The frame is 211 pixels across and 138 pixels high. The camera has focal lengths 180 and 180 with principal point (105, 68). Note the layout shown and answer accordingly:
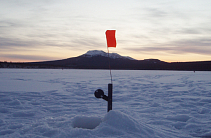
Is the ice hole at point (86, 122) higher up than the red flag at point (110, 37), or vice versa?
the red flag at point (110, 37)

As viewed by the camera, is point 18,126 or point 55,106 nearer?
point 18,126

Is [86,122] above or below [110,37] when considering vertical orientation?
below

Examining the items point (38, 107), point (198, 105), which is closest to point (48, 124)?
point (38, 107)

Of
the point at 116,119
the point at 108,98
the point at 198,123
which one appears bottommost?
the point at 198,123

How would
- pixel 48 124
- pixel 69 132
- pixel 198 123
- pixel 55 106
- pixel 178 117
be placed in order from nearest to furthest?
1. pixel 69 132
2. pixel 48 124
3. pixel 198 123
4. pixel 178 117
5. pixel 55 106

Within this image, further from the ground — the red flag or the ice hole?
the red flag

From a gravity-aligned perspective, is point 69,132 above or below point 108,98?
below

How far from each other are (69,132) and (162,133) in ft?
5.60

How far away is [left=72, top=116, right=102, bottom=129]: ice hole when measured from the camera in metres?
3.76

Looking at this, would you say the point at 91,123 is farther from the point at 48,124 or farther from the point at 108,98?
the point at 48,124

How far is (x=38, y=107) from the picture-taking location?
553cm

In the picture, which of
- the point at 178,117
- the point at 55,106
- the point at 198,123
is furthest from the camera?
the point at 55,106

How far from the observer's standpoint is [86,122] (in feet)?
12.4

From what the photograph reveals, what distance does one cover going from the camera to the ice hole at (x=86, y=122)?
376 cm
